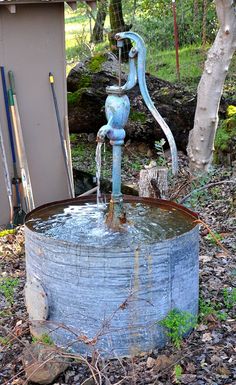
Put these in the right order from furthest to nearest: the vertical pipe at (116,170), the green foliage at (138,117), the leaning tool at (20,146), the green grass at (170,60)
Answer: the green grass at (170,60)
the green foliage at (138,117)
the leaning tool at (20,146)
the vertical pipe at (116,170)

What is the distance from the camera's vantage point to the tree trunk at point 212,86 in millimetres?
5594

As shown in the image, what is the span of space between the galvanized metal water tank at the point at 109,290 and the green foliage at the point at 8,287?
0.79 m

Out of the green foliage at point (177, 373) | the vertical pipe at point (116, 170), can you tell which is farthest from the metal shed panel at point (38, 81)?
the green foliage at point (177, 373)

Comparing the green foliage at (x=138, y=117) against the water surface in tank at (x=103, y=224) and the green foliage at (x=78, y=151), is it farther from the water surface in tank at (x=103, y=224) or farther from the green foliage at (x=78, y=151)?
the water surface in tank at (x=103, y=224)

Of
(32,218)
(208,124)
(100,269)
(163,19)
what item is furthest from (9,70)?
(163,19)

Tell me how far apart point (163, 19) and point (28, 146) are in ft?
27.8

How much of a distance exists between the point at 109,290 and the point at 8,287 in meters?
1.41

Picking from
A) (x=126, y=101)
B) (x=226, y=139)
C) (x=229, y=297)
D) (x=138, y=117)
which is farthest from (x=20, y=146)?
(x=229, y=297)

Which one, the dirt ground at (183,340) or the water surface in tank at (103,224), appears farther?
the water surface in tank at (103,224)

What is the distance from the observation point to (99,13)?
570 inches

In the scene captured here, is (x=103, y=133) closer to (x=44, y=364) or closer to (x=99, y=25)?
(x=44, y=364)

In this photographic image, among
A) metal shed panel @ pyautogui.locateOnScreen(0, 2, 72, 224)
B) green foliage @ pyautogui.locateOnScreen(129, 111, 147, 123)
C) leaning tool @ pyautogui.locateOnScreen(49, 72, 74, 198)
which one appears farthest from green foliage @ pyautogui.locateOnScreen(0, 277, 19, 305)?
green foliage @ pyautogui.locateOnScreen(129, 111, 147, 123)

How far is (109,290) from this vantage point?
3.11 meters

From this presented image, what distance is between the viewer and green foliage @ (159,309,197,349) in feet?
10.6
